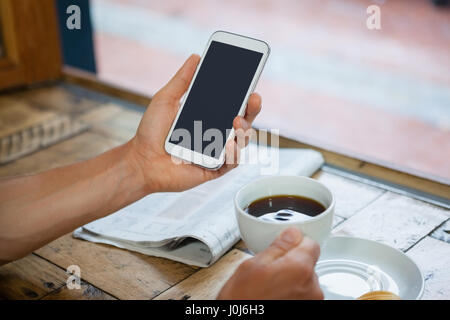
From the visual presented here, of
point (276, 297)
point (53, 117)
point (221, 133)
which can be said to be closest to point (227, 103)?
point (221, 133)

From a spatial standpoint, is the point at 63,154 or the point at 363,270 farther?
the point at 63,154

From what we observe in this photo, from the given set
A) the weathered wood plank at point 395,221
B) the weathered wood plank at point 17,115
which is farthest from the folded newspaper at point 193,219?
the weathered wood plank at point 17,115

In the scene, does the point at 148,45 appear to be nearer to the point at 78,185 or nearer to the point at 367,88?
the point at 367,88

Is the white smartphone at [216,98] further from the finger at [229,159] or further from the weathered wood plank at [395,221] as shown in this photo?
the weathered wood plank at [395,221]

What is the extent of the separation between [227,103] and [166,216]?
0.64 ft

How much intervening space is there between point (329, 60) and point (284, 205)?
3.04 m

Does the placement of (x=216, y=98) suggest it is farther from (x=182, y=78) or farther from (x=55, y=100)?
(x=55, y=100)

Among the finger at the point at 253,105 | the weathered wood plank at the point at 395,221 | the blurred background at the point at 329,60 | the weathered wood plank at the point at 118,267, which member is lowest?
the blurred background at the point at 329,60

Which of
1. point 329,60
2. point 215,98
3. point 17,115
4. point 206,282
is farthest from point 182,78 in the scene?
point 329,60

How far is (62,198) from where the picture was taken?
0.74 meters

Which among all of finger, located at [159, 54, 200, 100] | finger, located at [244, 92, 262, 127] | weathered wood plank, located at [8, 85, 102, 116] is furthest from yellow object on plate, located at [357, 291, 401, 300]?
weathered wood plank, located at [8, 85, 102, 116]

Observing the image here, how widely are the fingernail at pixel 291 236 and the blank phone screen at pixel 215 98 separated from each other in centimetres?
20

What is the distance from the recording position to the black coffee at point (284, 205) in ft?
2.17

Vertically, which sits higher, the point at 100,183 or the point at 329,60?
the point at 100,183
